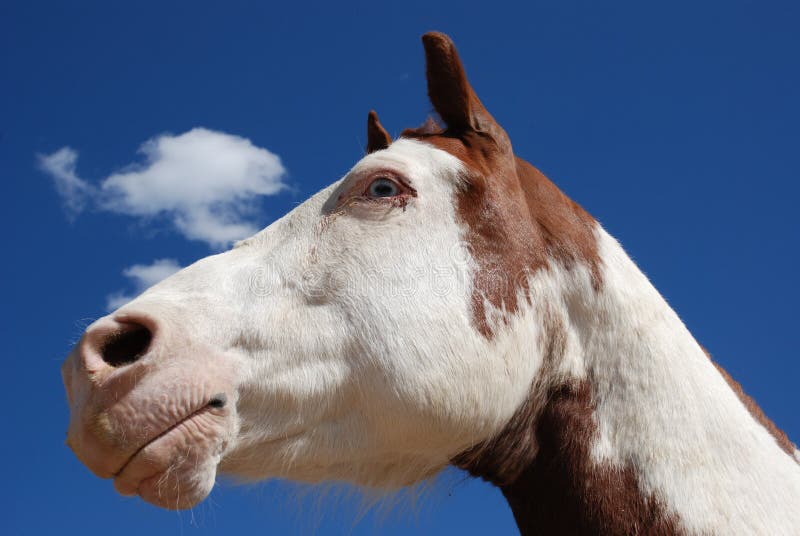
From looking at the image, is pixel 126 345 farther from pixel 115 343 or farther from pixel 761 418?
pixel 761 418

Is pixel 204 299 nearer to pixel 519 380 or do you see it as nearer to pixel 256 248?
pixel 256 248

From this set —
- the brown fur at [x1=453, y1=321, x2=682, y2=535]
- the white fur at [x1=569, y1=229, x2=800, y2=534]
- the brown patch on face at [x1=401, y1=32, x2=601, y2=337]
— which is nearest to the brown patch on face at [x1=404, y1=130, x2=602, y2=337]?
the brown patch on face at [x1=401, y1=32, x2=601, y2=337]

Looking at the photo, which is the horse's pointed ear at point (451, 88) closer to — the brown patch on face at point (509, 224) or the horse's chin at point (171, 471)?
the brown patch on face at point (509, 224)

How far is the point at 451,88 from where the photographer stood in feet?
15.2

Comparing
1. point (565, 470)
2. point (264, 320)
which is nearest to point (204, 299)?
point (264, 320)

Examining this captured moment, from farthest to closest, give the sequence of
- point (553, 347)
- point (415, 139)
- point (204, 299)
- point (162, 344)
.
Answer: point (415, 139), point (553, 347), point (204, 299), point (162, 344)

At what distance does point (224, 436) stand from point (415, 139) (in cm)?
212

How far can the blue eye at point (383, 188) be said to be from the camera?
13.9 feet

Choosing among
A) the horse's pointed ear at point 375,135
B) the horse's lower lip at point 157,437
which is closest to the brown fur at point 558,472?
the horse's lower lip at point 157,437

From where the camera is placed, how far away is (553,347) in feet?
13.5

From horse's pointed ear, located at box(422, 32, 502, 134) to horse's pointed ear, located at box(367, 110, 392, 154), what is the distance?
0.96m

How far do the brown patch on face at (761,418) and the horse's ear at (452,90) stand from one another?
192cm

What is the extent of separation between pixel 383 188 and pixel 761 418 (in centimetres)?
240

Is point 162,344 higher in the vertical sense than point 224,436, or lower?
higher
